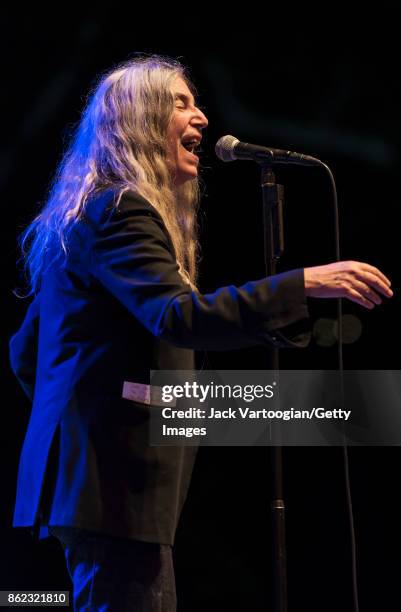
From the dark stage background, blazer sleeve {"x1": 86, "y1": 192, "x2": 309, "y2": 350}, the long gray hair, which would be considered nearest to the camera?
blazer sleeve {"x1": 86, "y1": 192, "x2": 309, "y2": 350}

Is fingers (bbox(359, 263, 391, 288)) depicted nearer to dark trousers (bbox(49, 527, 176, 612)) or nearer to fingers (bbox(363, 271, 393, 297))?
fingers (bbox(363, 271, 393, 297))

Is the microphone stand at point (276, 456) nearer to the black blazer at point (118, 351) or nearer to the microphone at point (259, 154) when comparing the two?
the microphone at point (259, 154)

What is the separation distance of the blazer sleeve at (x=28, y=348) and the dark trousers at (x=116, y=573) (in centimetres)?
50

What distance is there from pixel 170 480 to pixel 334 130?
2.35 metres

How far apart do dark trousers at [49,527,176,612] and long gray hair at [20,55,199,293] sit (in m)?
0.61

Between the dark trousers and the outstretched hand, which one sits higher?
A: the outstretched hand

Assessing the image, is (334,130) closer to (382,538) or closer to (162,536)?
(382,538)

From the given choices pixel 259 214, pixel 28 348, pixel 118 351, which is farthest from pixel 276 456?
pixel 259 214

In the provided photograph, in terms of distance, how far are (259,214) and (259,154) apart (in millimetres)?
1748

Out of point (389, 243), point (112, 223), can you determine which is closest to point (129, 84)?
point (112, 223)

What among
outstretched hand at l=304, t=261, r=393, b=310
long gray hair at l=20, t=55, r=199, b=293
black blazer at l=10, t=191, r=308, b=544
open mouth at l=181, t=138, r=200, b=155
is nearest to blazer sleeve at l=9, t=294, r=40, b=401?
long gray hair at l=20, t=55, r=199, b=293

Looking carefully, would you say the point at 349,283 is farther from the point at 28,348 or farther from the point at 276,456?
the point at 28,348

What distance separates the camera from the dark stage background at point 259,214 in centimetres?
331

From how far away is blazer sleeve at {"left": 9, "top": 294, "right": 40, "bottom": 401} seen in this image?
1.90 m
